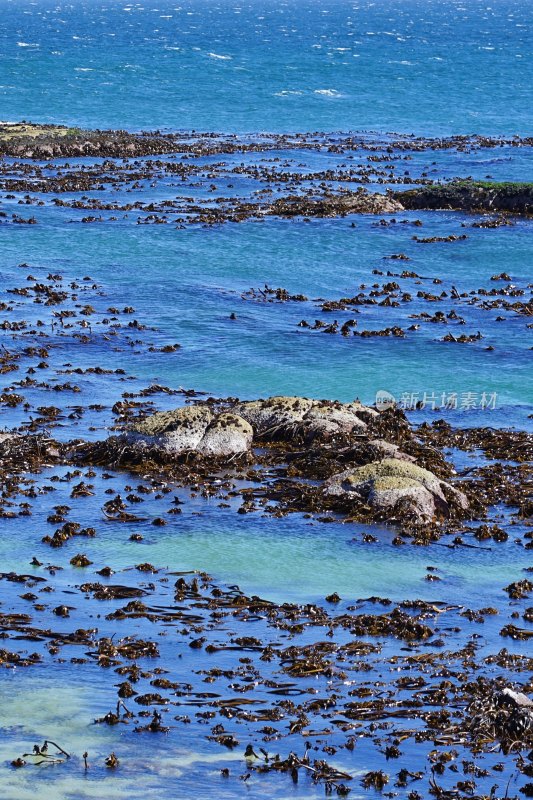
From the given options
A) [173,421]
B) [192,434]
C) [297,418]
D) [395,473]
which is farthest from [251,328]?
[395,473]

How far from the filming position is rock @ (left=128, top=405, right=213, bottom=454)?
81.1 feet

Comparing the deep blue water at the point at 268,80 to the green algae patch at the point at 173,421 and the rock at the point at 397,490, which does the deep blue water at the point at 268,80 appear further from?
the rock at the point at 397,490

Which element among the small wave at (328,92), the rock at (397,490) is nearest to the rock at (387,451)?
the rock at (397,490)

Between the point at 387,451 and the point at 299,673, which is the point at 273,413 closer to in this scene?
the point at 387,451

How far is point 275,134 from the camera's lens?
80.1 meters

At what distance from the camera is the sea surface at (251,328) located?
15.8 meters

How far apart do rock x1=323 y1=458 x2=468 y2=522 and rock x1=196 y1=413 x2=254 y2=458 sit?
8.32 ft

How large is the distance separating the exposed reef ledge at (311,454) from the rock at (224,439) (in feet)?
0.06

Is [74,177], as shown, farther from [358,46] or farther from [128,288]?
[358,46]

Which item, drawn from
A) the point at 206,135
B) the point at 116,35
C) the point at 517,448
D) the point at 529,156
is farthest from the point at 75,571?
the point at 116,35

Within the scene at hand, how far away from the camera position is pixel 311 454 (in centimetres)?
2481

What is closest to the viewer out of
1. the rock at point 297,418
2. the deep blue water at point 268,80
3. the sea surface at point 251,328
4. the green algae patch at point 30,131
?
the sea surface at point 251,328

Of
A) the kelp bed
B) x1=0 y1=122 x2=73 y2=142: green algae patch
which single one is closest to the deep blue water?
x1=0 y1=122 x2=73 y2=142: green algae patch

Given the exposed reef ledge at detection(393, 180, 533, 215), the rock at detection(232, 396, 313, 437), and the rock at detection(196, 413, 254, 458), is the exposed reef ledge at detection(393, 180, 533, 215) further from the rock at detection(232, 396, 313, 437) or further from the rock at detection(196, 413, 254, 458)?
the rock at detection(196, 413, 254, 458)
